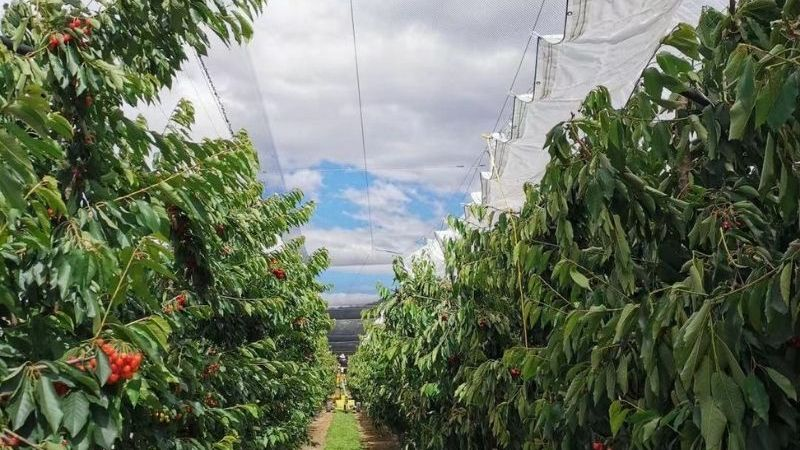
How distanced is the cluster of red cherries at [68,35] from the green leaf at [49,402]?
3.04 feet

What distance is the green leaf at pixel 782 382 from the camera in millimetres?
1303

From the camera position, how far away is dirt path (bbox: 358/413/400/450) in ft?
51.9

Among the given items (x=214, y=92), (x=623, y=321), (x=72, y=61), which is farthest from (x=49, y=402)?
(x=214, y=92)

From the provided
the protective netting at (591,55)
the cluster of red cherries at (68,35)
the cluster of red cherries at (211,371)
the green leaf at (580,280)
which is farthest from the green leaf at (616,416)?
the cluster of red cherries at (211,371)

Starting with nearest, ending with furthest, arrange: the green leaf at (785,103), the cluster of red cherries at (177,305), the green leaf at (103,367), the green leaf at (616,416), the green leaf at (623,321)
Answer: the green leaf at (785,103) → the green leaf at (103,367) → the green leaf at (623,321) → the green leaf at (616,416) → the cluster of red cherries at (177,305)

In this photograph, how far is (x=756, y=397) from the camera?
129 cm

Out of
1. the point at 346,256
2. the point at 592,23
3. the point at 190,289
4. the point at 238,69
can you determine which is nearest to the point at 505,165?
the point at 592,23

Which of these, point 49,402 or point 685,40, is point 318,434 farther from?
point 685,40

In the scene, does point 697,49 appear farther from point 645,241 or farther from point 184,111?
point 184,111

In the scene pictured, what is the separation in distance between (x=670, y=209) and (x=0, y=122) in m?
1.54

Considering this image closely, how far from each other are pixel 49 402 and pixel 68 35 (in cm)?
100

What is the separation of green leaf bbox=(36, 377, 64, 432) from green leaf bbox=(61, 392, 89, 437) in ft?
0.14

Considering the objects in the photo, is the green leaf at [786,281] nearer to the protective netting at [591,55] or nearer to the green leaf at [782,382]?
the green leaf at [782,382]

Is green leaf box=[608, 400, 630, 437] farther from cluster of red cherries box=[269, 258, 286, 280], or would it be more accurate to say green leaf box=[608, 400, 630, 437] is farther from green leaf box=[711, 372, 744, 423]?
cluster of red cherries box=[269, 258, 286, 280]
